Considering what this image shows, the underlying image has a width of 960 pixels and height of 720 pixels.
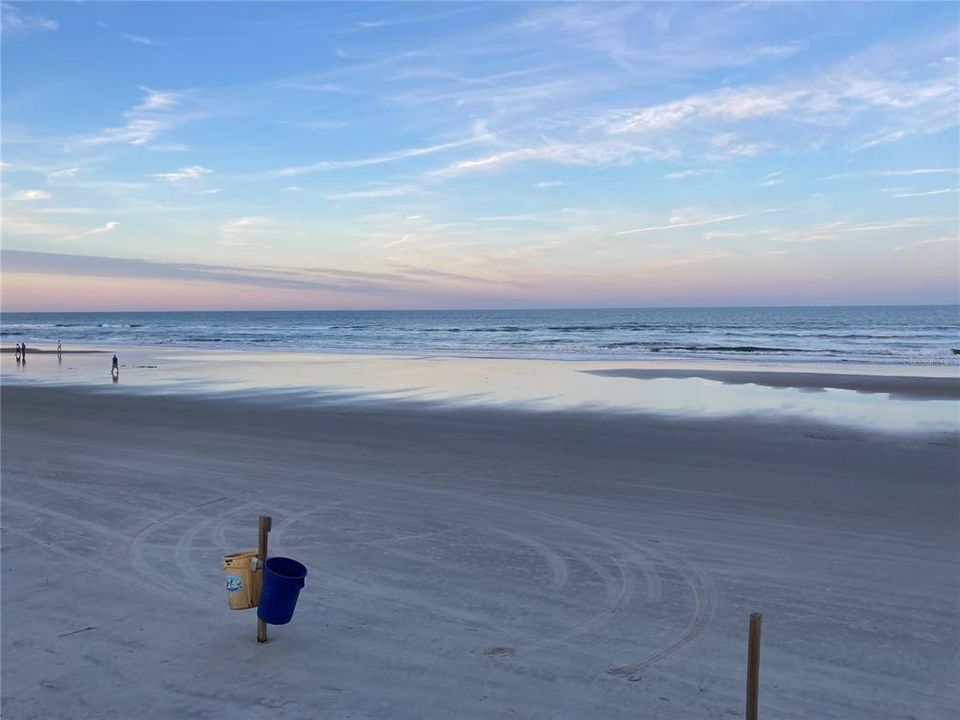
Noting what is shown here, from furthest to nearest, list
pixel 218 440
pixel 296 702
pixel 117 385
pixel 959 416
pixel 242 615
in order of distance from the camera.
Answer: pixel 117 385, pixel 959 416, pixel 218 440, pixel 242 615, pixel 296 702

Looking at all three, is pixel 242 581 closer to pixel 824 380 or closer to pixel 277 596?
pixel 277 596

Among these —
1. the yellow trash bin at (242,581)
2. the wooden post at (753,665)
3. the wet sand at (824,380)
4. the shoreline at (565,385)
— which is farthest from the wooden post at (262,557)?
the wet sand at (824,380)

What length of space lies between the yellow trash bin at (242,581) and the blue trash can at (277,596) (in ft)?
0.53

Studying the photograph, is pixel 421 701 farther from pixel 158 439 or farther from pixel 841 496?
pixel 158 439

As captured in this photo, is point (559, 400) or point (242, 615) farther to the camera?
point (559, 400)

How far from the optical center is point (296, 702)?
15.6 feet

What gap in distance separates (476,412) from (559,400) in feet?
10.6

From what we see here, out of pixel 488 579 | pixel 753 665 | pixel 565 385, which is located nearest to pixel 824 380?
pixel 565 385

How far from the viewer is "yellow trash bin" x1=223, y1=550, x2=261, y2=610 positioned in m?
5.67

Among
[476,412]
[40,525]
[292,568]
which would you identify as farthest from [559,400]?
[292,568]

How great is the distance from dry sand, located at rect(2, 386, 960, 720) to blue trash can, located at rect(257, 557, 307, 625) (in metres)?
0.25

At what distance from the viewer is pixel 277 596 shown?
17.9 feet

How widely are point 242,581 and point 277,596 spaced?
41 centimetres

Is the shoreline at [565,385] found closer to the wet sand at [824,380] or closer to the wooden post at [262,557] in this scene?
the wet sand at [824,380]
